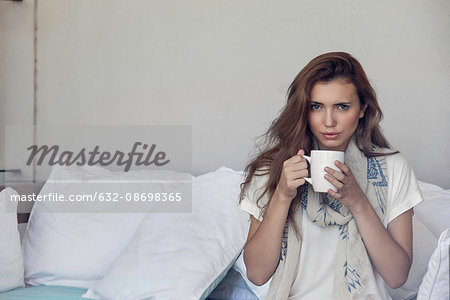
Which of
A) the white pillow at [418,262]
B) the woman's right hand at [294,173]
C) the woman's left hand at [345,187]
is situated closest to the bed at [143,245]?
the white pillow at [418,262]

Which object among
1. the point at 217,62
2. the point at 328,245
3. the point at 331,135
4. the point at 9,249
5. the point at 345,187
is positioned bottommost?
the point at 9,249

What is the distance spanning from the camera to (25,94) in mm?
2686

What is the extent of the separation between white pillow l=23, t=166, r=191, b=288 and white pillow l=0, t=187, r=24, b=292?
103mm

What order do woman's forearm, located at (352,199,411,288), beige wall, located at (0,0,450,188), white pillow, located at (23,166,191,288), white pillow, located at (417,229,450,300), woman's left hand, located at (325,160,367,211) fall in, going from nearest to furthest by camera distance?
white pillow, located at (417,229,450,300) → woman's left hand, located at (325,160,367,211) → woman's forearm, located at (352,199,411,288) → white pillow, located at (23,166,191,288) → beige wall, located at (0,0,450,188)

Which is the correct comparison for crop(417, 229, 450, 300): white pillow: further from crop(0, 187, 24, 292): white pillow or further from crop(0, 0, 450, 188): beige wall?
crop(0, 187, 24, 292): white pillow

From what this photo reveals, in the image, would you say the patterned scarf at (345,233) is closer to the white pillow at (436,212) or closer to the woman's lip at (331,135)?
the woman's lip at (331,135)

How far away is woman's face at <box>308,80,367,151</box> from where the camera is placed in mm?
1321

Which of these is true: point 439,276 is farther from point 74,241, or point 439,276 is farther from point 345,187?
point 74,241

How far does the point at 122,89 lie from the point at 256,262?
1.40m

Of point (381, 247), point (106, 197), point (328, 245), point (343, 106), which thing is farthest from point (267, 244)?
point (106, 197)

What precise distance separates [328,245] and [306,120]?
322mm

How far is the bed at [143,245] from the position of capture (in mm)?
1676

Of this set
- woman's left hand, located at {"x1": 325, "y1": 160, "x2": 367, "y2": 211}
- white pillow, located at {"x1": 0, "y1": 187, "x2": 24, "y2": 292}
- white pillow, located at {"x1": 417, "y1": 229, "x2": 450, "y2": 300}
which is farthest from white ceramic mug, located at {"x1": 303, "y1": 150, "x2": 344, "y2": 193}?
white pillow, located at {"x1": 0, "y1": 187, "x2": 24, "y2": 292}

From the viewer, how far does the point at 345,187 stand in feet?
3.93
